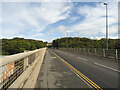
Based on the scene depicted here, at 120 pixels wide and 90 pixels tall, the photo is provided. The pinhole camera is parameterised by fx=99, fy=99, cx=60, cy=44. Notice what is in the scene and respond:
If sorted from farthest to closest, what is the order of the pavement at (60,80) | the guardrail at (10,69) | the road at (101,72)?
1. the road at (101,72)
2. the pavement at (60,80)
3. the guardrail at (10,69)

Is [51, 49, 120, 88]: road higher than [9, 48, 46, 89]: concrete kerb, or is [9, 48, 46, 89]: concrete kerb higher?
[9, 48, 46, 89]: concrete kerb

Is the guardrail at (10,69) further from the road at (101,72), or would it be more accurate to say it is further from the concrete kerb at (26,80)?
the road at (101,72)

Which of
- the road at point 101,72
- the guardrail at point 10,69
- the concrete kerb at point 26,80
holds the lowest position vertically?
the road at point 101,72

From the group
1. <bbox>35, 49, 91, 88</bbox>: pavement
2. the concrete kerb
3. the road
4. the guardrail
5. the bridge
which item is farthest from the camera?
the road

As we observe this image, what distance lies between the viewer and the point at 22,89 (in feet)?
13.7

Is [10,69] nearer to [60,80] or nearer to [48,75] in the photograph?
[60,80]

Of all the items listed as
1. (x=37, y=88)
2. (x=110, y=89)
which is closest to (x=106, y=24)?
(x=110, y=89)

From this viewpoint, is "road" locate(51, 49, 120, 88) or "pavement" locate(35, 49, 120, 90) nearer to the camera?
"pavement" locate(35, 49, 120, 90)

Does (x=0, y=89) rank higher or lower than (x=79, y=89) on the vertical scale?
higher

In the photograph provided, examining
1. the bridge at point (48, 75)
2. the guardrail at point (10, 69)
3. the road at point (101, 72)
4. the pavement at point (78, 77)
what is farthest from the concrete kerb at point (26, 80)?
the road at point (101, 72)

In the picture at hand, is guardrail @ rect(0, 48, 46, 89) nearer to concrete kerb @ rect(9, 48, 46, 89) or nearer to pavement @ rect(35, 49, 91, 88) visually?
concrete kerb @ rect(9, 48, 46, 89)

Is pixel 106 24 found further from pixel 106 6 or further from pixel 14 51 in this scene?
pixel 14 51

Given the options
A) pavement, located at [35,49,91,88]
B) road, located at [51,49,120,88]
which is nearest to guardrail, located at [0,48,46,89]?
pavement, located at [35,49,91,88]

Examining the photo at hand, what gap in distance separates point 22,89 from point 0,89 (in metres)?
1.53
